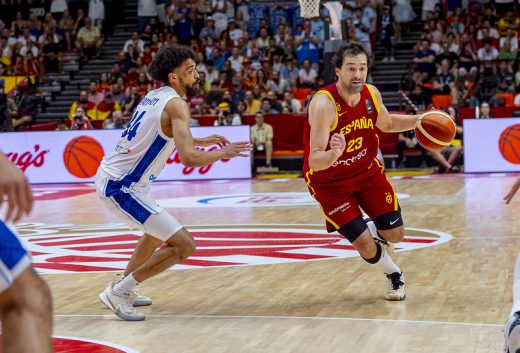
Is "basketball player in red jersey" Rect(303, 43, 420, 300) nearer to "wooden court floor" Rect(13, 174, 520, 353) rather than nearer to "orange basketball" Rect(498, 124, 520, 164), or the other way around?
"wooden court floor" Rect(13, 174, 520, 353)

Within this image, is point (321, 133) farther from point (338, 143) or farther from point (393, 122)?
point (393, 122)

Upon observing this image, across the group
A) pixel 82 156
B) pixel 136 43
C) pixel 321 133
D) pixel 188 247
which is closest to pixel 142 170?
pixel 188 247

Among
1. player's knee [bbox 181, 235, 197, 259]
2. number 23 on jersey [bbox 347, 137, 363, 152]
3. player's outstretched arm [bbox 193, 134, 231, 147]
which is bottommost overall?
player's knee [bbox 181, 235, 197, 259]

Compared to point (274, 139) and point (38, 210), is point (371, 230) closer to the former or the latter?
point (38, 210)

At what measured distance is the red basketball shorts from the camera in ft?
22.5

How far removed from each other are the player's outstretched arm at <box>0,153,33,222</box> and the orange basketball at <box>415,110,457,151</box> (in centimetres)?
472

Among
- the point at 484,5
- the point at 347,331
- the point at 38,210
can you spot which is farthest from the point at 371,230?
the point at 484,5

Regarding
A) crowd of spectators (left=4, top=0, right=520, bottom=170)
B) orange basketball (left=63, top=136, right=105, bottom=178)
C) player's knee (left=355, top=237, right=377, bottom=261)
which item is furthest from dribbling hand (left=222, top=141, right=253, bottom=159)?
orange basketball (left=63, top=136, right=105, bottom=178)

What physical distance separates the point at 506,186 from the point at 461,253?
6.62 m

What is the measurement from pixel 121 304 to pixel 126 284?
0.17 m

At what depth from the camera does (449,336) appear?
5512 mm

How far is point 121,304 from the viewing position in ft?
21.0

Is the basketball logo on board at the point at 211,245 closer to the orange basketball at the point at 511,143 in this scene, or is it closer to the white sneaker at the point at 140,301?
the white sneaker at the point at 140,301

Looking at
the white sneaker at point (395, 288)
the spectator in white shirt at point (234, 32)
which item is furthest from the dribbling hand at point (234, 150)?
the spectator in white shirt at point (234, 32)
